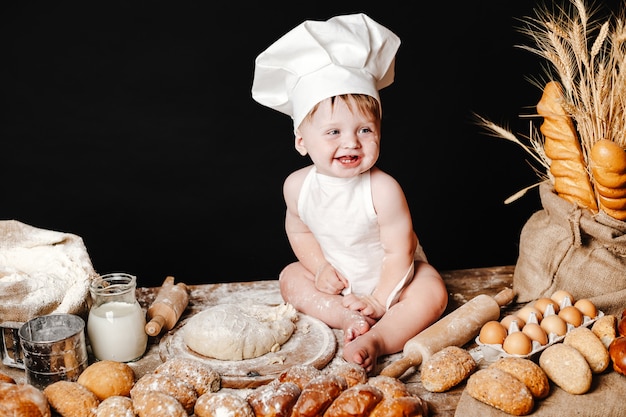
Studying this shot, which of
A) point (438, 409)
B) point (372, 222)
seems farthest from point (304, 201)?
point (438, 409)

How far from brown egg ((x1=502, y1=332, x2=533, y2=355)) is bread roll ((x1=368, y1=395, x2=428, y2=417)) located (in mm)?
347

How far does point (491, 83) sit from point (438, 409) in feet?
6.18

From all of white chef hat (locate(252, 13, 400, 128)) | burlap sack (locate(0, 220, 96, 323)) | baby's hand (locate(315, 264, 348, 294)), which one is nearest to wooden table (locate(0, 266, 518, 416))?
baby's hand (locate(315, 264, 348, 294))

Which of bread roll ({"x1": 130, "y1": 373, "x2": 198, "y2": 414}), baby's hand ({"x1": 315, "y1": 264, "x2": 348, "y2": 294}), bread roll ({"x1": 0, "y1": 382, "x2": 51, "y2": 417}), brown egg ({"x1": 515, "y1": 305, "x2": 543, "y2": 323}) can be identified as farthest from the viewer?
baby's hand ({"x1": 315, "y1": 264, "x2": 348, "y2": 294})

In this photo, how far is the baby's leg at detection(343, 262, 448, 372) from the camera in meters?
2.16

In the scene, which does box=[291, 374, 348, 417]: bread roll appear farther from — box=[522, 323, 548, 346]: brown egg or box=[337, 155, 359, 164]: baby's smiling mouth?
box=[337, 155, 359, 164]: baby's smiling mouth

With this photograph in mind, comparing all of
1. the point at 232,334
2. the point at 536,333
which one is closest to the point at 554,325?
the point at 536,333

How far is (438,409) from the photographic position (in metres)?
1.98

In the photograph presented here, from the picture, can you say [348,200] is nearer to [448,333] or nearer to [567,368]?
[448,333]

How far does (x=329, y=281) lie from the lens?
2516 millimetres

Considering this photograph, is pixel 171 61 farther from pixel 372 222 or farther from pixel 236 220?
pixel 372 222

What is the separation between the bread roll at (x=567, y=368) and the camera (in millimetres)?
1949

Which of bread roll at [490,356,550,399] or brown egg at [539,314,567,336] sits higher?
brown egg at [539,314,567,336]

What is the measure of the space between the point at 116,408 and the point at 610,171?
1.52m
